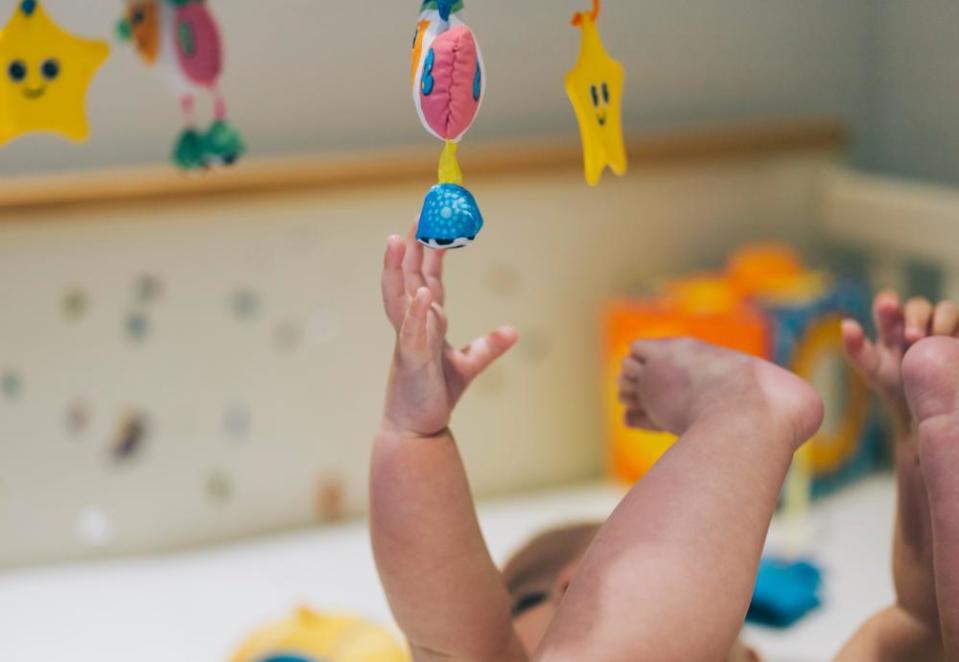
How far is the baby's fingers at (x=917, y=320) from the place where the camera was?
0.76 m

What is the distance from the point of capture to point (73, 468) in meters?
1.21

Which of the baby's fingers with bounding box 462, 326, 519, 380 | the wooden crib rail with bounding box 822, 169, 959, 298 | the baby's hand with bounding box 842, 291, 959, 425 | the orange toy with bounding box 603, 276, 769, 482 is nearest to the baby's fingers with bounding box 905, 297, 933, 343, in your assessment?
the baby's hand with bounding box 842, 291, 959, 425

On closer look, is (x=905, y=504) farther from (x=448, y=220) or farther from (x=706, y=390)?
(x=448, y=220)

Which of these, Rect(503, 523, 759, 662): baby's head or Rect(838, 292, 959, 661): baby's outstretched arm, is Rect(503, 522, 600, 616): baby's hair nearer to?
Rect(503, 523, 759, 662): baby's head

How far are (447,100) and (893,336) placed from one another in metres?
0.39

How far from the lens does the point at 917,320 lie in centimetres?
77

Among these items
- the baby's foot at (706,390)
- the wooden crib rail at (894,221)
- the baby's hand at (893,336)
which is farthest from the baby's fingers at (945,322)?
the wooden crib rail at (894,221)

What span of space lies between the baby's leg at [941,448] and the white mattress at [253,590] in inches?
13.5

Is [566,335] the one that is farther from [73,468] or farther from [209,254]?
[73,468]

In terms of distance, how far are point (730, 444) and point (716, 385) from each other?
0.06 metres

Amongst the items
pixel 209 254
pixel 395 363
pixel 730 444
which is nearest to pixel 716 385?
pixel 730 444

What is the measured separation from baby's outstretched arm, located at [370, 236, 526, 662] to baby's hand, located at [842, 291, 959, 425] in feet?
0.83

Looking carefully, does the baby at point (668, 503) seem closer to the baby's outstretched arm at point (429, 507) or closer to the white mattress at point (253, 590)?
the baby's outstretched arm at point (429, 507)

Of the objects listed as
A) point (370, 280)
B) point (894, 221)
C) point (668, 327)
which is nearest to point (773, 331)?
point (668, 327)
